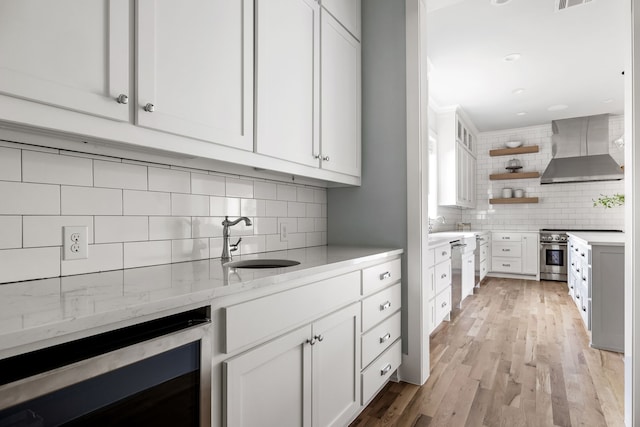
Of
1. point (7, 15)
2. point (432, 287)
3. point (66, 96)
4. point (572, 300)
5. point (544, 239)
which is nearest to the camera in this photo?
point (7, 15)

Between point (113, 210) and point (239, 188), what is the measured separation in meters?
0.67

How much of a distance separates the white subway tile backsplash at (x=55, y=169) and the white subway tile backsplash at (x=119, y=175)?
0.08 feet

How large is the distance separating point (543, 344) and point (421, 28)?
280 centimetres

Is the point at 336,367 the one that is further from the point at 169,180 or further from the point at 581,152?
the point at 581,152

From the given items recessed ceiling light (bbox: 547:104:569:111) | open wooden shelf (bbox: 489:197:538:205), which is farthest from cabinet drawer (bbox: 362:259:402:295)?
open wooden shelf (bbox: 489:197:538:205)

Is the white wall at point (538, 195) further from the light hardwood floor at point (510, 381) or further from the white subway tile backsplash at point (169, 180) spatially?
the white subway tile backsplash at point (169, 180)

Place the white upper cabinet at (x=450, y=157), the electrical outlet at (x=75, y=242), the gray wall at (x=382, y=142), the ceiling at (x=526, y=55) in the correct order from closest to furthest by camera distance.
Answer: the electrical outlet at (x=75, y=242)
the gray wall at (x=382, y=142)
the ceiling at (x=526, y=55)
the white upper cabinet at (x=450, y=157)

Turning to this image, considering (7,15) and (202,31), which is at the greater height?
(202,31)

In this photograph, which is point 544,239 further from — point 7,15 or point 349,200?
point 7,15

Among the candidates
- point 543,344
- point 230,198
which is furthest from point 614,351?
point 230,198

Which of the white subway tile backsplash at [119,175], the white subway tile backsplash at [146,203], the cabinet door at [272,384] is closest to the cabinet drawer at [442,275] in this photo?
the cabinet door at [272,384]

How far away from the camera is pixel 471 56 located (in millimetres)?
3713

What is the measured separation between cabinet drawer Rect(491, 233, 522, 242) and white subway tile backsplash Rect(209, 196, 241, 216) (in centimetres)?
581

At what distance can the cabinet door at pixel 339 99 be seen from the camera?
2.04 m
